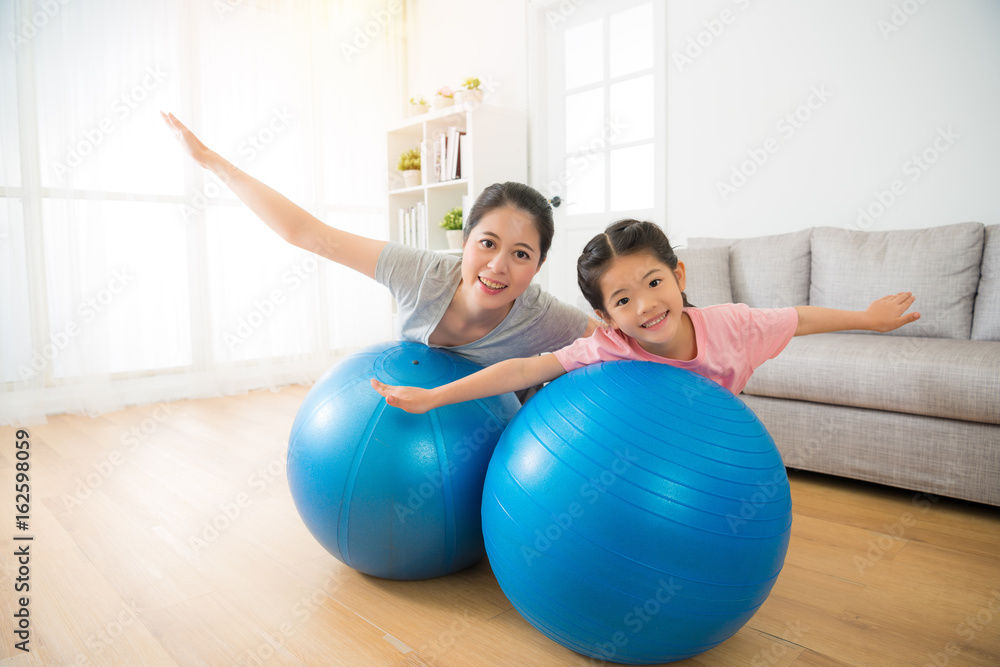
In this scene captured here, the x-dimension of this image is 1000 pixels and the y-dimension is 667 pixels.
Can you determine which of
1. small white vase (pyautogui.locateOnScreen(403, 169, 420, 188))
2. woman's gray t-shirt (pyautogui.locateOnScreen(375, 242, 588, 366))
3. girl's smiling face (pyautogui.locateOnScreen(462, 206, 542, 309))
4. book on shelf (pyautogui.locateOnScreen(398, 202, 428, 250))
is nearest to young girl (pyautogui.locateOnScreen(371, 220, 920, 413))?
girl's smiling face (pyautogui.locateOnScreen(462, 206, 542, 309))

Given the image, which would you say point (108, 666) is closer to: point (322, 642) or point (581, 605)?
point (322, 642)

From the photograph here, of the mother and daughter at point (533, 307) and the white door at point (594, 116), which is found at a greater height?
the white door at point (594, 116)

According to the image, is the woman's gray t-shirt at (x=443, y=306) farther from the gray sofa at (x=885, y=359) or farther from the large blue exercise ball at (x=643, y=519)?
the gray sofa at (x=885, y=359)

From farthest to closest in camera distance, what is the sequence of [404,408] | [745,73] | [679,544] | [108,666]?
[745,73], [404,408], [108,666], [679,544]

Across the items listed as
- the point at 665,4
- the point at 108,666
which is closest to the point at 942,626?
the point at 108,666

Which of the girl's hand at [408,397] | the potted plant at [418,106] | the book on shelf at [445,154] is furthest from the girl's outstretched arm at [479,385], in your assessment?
the potted plant at [418,106]

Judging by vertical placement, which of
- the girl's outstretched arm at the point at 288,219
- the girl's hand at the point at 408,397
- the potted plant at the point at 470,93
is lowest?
the girl's hand at the point at 408,397

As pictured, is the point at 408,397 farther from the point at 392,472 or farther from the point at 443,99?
the point at 443,99

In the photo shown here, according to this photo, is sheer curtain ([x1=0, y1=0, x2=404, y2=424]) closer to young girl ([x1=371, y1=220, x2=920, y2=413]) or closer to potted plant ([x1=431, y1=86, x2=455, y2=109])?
potted plant ([x1=431, y1=86, x2=455, y2=109])

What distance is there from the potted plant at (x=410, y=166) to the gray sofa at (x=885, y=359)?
228cm

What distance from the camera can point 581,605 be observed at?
3.51ft

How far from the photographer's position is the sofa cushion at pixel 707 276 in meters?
2.90

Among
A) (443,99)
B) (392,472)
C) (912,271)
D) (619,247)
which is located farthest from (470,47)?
(392,472)

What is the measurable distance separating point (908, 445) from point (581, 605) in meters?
1.58
